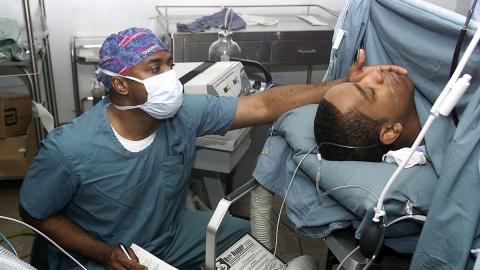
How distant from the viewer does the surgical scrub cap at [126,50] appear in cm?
137

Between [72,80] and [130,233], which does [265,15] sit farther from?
[130,233]

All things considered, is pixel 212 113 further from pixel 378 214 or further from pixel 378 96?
pixel 378 214

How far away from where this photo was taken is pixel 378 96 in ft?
3.72

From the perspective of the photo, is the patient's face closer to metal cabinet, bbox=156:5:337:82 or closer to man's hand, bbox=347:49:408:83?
man's hand, bbox=347:49:408:83

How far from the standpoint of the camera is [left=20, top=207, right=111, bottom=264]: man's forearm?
1.40 meters

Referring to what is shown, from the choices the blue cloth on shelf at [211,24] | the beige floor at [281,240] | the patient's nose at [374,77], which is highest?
the patient's nose at [374,77]

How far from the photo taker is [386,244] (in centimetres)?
100

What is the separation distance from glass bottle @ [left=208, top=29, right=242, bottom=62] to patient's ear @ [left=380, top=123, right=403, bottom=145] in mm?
1346

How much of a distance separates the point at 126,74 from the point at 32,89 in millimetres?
1420

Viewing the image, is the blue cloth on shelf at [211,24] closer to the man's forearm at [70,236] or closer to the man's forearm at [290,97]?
the man's forearm at [290,97]

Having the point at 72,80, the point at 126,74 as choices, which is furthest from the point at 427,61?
the point at 72,80

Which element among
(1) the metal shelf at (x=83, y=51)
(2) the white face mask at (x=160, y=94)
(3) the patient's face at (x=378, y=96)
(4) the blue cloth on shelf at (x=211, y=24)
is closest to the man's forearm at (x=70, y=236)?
(2) the white face mask at (x=160, y=94)

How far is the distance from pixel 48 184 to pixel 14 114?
144cm

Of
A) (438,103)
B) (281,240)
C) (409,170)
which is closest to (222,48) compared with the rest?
(281,240)
